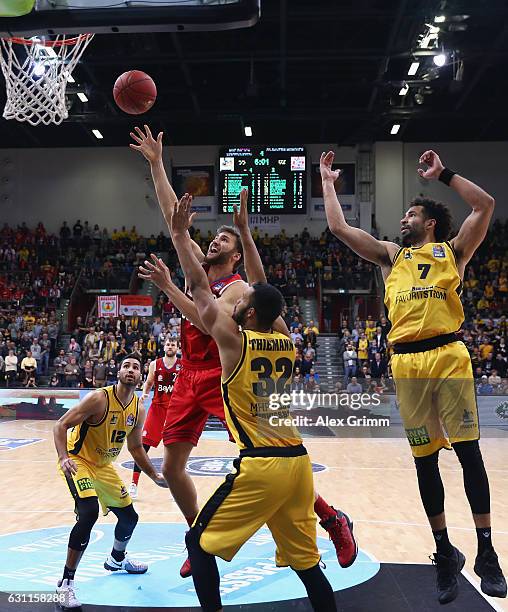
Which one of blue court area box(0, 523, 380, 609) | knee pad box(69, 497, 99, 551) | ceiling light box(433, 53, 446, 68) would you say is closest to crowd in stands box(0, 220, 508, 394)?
ceiling light box(433, 53, 446, 68)

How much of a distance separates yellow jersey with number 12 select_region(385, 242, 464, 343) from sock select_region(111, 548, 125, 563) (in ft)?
9.18

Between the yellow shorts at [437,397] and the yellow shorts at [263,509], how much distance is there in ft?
2.71

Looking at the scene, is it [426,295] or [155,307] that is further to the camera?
[155,307]

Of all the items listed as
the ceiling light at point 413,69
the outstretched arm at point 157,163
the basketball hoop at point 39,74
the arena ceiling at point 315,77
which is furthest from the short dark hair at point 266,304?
the ceiling light at point 413,69

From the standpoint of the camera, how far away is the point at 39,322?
21266mm

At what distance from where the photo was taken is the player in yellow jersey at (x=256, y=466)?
3447 mm

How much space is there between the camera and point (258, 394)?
360cm

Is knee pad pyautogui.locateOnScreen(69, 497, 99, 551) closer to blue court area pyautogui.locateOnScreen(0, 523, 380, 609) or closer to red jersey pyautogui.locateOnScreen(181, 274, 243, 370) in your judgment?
blue court area pyautogui.locateOnScreen(0, 523, 380, 609)

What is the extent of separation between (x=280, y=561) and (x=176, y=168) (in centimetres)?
2414

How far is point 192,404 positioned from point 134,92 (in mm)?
→ 2565

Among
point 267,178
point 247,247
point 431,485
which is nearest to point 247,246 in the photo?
point 247,247

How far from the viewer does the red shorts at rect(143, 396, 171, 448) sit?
8.91 m

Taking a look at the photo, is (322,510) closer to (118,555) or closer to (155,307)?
(118,555)

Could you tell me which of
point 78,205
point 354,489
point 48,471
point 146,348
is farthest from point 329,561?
point 78,205
